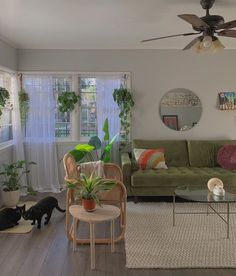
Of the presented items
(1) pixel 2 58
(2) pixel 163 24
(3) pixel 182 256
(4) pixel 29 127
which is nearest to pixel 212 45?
(2) pixel 163 24

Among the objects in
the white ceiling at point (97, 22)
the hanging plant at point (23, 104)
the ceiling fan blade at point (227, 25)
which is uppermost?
the white ceiling at point (97, 22)

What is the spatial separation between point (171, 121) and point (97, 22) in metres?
2.25

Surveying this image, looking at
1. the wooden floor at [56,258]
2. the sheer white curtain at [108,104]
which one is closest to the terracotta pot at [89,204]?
the wooden floor at [56,258]

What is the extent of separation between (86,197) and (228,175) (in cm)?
239

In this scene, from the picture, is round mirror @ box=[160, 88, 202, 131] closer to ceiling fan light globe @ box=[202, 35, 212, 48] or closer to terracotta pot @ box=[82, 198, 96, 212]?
ceiling fan light globe @ box=[202, 35, 212, 48]

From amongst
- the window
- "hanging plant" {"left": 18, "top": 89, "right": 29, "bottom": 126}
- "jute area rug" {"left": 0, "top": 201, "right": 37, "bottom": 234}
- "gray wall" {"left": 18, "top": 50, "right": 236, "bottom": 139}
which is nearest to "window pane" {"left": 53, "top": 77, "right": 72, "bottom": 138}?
"gray wall" {"left": 18, "top": 50, "right": 236, "bottom": 139}

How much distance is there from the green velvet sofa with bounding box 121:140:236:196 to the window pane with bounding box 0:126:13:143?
1.89 m

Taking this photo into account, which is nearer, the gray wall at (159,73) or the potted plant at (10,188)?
the potted plant at (10,188)

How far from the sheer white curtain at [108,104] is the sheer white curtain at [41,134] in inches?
31.2

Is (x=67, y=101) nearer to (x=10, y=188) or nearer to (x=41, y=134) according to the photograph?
(x=41, y=134)

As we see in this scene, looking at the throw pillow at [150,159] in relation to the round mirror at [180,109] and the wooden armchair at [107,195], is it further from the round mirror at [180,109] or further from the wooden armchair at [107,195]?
the wooden armchair at [107,195]

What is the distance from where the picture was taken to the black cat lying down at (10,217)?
133 inches

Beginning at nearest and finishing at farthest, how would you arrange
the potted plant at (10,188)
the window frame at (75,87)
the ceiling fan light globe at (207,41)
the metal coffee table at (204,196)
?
the ceiling fan light globe at (207,41) → the metal coffee table at (204,196) → the potted plant at (10,188) → the window frame at (75,87)

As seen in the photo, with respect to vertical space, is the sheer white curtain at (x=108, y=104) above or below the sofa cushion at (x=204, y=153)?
above
